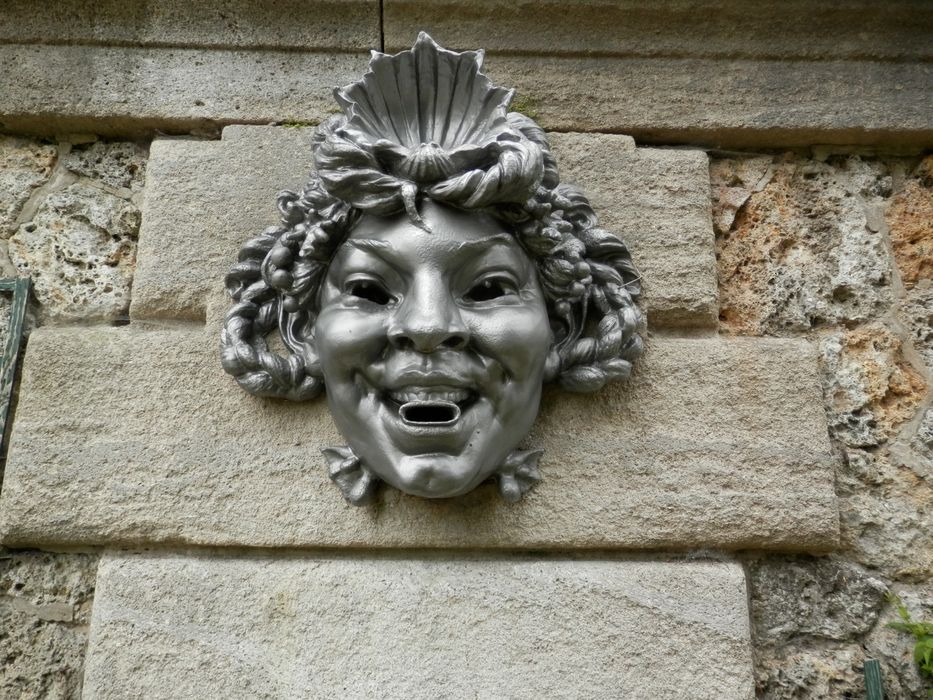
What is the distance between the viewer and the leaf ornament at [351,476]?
1.38 metres

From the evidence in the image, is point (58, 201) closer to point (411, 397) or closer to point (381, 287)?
point (381, 287)

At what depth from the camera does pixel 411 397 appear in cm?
126

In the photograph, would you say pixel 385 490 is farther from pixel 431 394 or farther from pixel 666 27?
pixel 666 27

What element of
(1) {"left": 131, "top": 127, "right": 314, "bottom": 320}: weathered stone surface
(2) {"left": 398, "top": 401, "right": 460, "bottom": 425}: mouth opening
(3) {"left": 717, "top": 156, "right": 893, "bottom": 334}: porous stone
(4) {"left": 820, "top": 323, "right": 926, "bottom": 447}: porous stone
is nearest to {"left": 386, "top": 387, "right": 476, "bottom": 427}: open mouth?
(2) {"left": 398, "top": 401, "right": 460, "bottom": 425}: mouth opening

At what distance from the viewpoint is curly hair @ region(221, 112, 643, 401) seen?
1254mm

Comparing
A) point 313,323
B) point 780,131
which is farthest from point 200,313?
point 780,131

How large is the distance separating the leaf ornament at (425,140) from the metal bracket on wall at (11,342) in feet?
2.64

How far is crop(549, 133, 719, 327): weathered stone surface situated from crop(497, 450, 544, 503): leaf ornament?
1.34 feet

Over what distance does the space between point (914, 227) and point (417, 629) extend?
1400 millimetres

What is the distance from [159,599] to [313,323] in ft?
1.92

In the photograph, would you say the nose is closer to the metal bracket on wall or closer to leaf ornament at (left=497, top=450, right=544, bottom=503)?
leaf ornament at (left=497, top=450, right=544, bottom=503)

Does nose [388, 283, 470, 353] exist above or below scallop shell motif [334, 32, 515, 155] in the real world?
below

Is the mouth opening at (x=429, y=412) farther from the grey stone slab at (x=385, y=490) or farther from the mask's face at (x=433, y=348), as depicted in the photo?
the grey stone slab at (x=385, y=490)

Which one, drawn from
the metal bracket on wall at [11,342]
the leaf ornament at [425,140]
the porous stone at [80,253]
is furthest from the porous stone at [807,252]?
the metal bracket on wall at [11,342]
